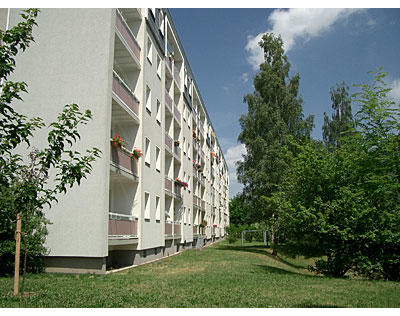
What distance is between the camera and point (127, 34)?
54.2ft

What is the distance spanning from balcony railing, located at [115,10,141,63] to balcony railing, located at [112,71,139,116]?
2210 millimetres

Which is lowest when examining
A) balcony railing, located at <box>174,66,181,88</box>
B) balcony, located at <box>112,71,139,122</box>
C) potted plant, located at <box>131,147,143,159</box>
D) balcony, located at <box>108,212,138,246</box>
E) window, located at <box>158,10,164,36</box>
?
balcony, located at <box>108,212,138,246</box>

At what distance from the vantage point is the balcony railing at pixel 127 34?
50.7 ft

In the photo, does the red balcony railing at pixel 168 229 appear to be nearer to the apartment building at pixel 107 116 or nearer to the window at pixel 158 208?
the apartment building at pixel 107 116

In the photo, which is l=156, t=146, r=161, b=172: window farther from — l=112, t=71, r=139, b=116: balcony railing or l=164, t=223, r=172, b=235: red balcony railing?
l=112, t=71, r=139, b=116: balcony railing

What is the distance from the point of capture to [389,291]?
10016 millimetres

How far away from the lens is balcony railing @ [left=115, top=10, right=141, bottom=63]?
1546 cm

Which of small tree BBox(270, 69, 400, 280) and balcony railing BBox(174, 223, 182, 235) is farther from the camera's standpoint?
balcony railing BBox(174, 223, 182, 235)

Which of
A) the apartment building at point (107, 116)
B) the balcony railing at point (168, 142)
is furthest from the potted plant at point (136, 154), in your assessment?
the balcony railing at point (168, 142)

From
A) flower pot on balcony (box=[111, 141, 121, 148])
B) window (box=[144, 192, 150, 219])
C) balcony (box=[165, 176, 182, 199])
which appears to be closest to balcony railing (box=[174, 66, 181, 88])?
balcony (box=[165, 176, 182, 199])
